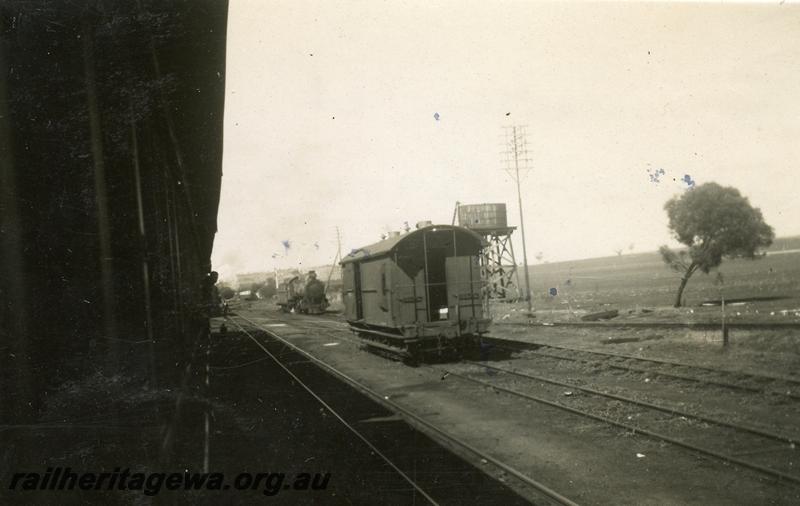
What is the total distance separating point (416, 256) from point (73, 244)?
1180 cm

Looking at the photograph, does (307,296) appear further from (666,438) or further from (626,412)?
(666,438)

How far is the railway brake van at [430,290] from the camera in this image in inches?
542

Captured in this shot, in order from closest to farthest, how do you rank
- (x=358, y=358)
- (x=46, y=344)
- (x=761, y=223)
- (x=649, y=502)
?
(x=46, y=344), (x=649, y=502), (x=358, y=358), (x=761, y=223)

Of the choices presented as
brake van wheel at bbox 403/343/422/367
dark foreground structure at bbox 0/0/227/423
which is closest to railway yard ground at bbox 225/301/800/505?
brake van wheel at bbox 403/343/422/367

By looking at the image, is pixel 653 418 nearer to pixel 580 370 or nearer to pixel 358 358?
pixel 580 370

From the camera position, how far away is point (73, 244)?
2.36 meters

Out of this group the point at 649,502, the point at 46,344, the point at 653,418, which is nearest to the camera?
the point at 46,344

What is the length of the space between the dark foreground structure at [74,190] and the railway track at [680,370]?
9.29 m

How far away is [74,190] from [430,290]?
12.3 m

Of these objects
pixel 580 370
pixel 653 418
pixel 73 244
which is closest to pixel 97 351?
pixel 73 244

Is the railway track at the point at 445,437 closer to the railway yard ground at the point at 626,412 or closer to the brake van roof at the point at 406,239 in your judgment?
the railway yard ground at the point at 626,412

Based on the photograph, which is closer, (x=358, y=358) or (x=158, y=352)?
(x=158, y=352)

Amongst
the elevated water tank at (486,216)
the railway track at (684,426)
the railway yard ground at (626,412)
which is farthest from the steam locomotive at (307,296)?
the railway track at (684,426)

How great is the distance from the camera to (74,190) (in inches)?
92.2
